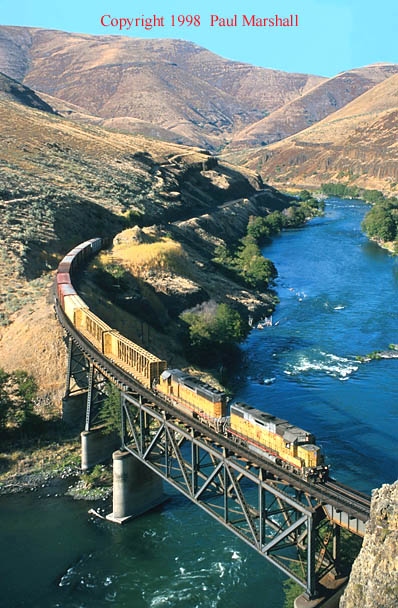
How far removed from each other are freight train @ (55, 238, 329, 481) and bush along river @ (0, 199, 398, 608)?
26.2 ft

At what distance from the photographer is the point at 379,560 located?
55.5ft

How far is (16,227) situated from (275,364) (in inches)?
1289

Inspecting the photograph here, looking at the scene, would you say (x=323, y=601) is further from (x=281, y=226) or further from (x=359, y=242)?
(x=281, y=226)

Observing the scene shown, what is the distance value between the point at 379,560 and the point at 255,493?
1913cm

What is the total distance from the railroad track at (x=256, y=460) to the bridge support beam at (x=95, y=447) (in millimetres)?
5287

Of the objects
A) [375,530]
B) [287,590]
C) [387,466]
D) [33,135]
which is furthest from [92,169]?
[375,530]

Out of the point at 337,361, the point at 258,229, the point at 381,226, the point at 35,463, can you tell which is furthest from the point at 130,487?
the point at 258,229

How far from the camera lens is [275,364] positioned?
5700 centimetres

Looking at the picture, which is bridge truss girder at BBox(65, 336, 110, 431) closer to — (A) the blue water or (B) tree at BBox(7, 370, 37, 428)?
(B) tree at BBox(7, 370, 37, 428)

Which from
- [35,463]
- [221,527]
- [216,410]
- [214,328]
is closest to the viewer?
[216,410]

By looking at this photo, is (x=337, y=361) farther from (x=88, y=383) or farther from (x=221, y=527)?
(x=221, y=527)

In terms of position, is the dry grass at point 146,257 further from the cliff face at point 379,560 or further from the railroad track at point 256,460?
the cliff face at point 379,560

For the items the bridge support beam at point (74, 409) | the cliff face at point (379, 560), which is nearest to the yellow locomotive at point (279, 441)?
the cliff face at point (379, 560)

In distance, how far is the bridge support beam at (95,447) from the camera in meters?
38.8
